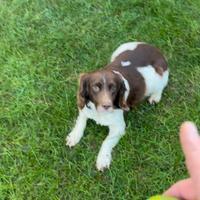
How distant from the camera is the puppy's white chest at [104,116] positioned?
340 centimetres

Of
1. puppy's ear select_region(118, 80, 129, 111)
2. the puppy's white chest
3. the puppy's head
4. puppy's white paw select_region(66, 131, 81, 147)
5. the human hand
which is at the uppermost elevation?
the human hand

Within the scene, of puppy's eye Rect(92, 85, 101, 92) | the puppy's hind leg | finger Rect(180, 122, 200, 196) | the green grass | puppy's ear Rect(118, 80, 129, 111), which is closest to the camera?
finger Rect(180, 122, 200, 196)

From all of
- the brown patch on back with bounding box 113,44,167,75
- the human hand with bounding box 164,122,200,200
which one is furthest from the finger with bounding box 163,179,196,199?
the brown patch on back with bounding box 113,44,167,75

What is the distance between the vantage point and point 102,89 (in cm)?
315

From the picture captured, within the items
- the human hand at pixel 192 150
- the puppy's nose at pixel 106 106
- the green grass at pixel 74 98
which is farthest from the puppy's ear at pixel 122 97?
the human hand at pixel 192 150

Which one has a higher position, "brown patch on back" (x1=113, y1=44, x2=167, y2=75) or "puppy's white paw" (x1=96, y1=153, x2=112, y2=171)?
"brown patch on back" (x1=113, y1=44, x2=167, y2=75)

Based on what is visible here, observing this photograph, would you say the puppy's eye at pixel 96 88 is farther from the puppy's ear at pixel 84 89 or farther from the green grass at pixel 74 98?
the green grass at pixel 74 98

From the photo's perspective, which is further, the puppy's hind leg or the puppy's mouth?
the puppy's hind leg

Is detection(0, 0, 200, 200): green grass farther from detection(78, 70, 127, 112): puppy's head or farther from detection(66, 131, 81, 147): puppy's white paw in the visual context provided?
detection(78, 70, 127, 112): puppy's head

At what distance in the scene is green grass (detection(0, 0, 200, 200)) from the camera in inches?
139

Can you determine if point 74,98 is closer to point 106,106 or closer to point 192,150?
point 106,106

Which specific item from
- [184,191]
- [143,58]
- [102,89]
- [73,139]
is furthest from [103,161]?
[184,191]

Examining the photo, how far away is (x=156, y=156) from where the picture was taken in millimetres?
3678

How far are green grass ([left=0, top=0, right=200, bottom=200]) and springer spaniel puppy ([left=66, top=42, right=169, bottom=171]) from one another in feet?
0.35
